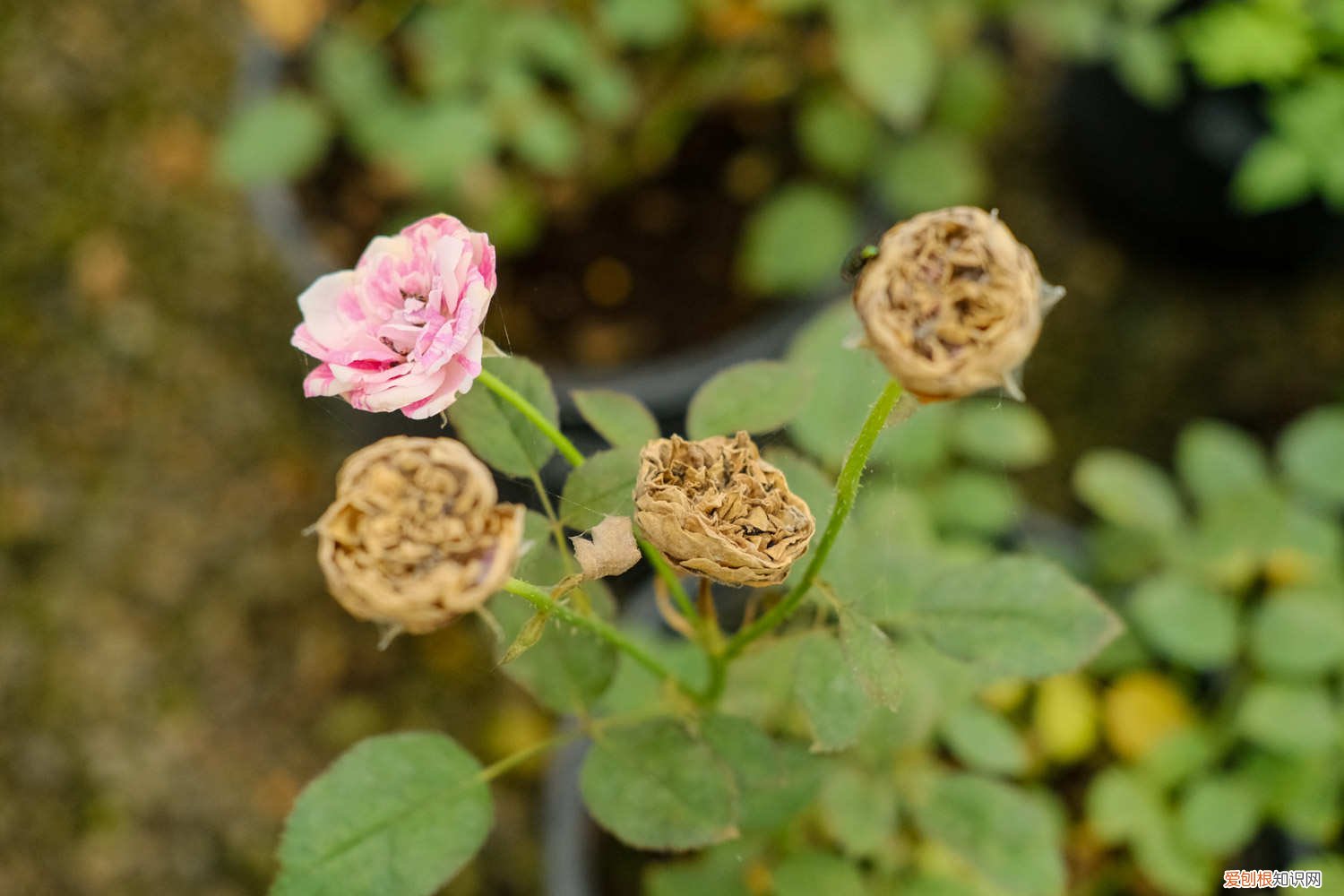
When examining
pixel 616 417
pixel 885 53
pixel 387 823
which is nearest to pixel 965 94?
pixel 885 53

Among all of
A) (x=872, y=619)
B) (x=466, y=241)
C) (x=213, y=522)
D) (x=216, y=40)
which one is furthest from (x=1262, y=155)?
(x=216, y=40)

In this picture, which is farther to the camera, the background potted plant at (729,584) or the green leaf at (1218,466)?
the green leaf at (1218,466)

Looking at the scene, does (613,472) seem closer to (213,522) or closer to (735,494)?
(735,494)

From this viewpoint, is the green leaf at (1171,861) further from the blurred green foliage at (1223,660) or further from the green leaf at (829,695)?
the green leaf at (829,695)

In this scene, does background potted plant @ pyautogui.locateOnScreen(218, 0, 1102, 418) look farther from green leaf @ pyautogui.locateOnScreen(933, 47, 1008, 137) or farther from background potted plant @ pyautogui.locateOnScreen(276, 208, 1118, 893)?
background potted plant @ pyautogui.locateOnScreen(276, 208, 1118, 893)

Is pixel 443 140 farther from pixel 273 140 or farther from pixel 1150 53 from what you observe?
pixel 1150 53

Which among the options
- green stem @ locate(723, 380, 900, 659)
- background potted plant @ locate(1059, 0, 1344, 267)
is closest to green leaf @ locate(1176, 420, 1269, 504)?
background potted plant @ locate(1059, 0, 1344, 267)

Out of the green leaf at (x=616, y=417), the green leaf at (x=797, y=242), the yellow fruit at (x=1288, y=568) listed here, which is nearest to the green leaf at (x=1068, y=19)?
the green leaf at (x=797, y=242)
